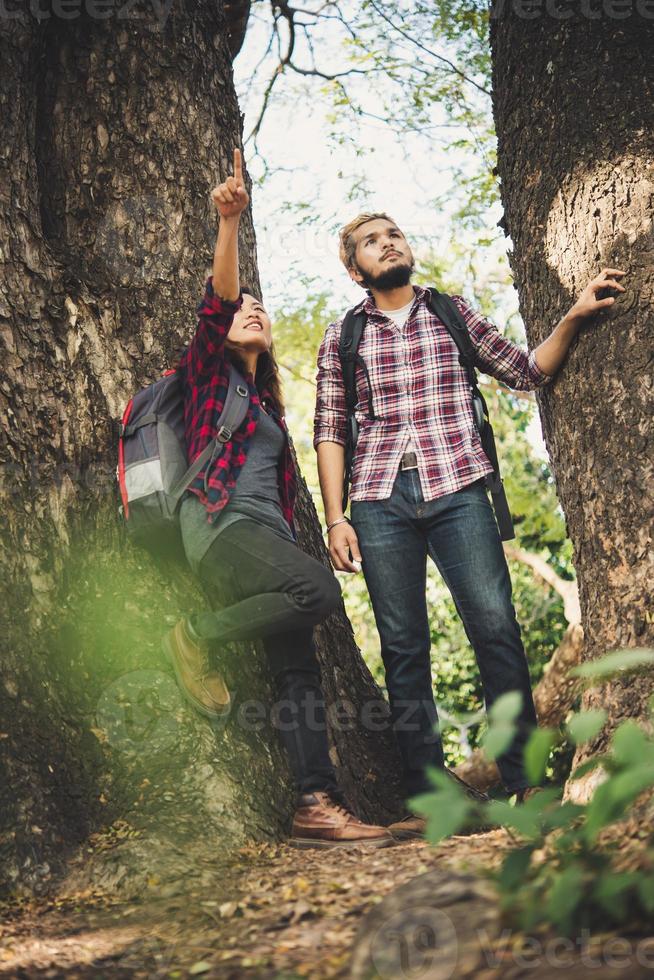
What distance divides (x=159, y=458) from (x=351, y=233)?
1.55 meters

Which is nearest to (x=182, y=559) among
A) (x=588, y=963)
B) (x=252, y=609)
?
(x=252, y=609)

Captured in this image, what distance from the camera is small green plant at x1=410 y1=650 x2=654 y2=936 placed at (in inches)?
62.2

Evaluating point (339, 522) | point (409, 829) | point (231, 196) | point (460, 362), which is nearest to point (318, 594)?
point (339, 522)

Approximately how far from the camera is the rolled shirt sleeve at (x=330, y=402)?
158 inches

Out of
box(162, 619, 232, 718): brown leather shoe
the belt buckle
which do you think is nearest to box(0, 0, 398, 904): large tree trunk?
box(162, 619, 232, 718): brown leather shoe

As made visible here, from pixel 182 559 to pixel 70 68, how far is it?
251cm

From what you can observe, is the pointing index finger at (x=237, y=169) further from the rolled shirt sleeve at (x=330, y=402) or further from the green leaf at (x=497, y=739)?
the green leaf at (x=497, y=739)

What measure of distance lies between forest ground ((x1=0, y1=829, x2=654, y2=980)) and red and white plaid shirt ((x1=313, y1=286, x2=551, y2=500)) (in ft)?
4.75

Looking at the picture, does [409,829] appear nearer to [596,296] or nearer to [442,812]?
[442,812]

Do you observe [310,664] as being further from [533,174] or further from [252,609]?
[533,174]

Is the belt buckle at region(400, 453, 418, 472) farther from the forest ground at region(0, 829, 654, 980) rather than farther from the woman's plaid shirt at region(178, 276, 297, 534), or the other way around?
the forest ground at region(0, 829, 654, 980)

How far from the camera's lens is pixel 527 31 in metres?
3.86

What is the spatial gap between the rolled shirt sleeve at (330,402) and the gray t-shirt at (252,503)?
34 centimetres

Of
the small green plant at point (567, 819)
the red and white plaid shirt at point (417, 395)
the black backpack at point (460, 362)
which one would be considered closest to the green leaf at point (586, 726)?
the small green plant at point (567, 819)
